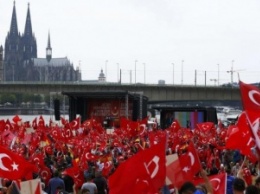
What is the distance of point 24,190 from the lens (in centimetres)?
1130

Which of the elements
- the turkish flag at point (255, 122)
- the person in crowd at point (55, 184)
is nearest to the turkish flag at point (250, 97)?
the turkish flag at point (255, 122)

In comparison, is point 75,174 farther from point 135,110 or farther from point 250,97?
point 135,110

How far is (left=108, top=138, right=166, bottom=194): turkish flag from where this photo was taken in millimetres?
10172

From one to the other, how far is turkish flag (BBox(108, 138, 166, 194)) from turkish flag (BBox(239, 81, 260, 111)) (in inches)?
70.7

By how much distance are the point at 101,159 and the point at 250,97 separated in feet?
30.5

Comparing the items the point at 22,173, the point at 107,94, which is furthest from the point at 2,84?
the point at 22,173

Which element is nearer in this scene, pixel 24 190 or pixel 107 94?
pixel 24 190

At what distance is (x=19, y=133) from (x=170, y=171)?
20304 mm

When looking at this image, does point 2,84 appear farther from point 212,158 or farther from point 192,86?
point 212,158

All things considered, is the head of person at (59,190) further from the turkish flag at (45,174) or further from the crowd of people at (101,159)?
the turkish flag at (45,174)

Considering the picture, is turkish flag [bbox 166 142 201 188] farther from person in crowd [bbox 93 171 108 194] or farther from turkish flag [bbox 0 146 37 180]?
person in crowd [bbox 93 171 108 194]

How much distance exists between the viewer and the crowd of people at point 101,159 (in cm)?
1371

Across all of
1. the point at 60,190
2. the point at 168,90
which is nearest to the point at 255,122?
the point at 60,190

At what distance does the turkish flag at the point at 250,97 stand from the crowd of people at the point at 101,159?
3.25 feet
